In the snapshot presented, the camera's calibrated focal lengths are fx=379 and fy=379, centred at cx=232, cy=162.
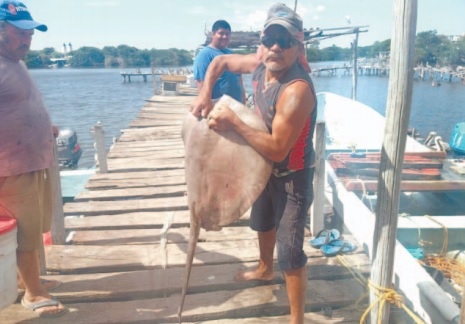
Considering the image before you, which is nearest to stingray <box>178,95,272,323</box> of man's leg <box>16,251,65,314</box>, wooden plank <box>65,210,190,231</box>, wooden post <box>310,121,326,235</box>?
man's leg <box>16,251,65,314</box>

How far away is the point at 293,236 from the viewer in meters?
2.36

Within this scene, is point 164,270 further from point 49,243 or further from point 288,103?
point 288,103

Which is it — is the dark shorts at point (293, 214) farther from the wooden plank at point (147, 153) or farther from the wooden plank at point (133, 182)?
the wooden plank at point (147, 153)

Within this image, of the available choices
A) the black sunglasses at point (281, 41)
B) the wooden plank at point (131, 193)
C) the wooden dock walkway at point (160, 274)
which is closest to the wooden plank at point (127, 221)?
the wooden dock walkway at point (160, 274)

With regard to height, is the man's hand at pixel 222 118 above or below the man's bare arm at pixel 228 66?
below

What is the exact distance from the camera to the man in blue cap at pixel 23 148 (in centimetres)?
242

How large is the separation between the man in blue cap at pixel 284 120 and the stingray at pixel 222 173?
0.21 feet

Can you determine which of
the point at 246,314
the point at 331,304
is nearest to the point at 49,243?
the point at 246,314

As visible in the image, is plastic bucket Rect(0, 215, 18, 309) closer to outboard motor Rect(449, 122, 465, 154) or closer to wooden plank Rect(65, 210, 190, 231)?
wooden plank Rect(65, 210, 190, 231)

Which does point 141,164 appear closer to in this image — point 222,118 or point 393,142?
point 222,118

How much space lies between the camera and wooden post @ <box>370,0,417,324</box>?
2.08m

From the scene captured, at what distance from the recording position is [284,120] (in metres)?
2.07

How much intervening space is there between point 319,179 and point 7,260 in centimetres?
261

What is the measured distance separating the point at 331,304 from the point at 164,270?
142cm
